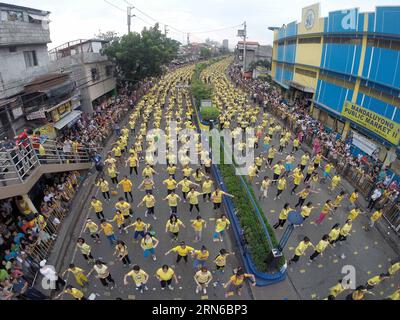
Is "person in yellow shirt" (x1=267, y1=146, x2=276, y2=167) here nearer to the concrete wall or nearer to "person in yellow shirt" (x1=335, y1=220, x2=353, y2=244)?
"person in yellow shirt" (x1=335, y1=220, x2=353, y2=244)

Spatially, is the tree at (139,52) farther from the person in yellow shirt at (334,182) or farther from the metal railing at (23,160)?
the person in yellow shirt at (334,182)

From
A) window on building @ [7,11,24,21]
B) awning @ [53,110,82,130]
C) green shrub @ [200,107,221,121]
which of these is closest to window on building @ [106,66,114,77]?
awning @ [53,110,82,130]

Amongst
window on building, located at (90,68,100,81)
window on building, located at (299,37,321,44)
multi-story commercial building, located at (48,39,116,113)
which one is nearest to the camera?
multi-story commercial building, located at (48,39,116,113)

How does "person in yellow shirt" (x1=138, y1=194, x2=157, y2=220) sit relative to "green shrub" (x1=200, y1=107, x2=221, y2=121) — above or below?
below

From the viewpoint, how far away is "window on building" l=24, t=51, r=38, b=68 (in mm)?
16859

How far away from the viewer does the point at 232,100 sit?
28000mm

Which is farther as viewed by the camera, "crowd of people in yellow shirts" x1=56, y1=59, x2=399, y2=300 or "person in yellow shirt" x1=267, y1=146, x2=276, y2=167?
"person in yellow shirt" x1=267, y1=146, x2=276, y2=167

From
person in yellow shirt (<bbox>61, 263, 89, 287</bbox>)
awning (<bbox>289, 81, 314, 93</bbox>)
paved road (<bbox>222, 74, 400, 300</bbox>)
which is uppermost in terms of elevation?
awning (<bbox>289, 81, 314, 93</bbox>)

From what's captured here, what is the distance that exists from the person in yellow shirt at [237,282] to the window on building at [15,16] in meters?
19.0

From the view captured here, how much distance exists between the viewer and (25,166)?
31.6 feet

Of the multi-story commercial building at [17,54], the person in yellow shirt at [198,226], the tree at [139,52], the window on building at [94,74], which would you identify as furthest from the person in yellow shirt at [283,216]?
the tree at [139,52]

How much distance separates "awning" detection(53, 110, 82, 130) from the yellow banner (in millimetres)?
19531

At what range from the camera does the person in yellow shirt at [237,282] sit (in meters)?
7.10
